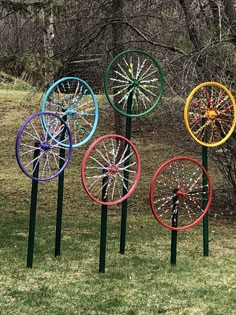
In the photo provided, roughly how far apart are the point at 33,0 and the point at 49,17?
572mm

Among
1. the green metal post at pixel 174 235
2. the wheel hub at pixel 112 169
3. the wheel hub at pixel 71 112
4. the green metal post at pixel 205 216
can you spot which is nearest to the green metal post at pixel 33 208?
the wheel hub at pixel 71 112

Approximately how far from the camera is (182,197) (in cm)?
664

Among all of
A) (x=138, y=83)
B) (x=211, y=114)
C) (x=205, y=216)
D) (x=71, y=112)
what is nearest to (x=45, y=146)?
(x=71, y=112)

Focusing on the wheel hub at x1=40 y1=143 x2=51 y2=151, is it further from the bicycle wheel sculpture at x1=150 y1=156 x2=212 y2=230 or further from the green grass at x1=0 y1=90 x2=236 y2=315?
the green grass at x1=0 y1=90 x2=236 y2=315

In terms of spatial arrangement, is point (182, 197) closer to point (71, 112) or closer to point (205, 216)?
point (205, 216)

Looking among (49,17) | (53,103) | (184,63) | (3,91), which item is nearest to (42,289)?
(53,103)

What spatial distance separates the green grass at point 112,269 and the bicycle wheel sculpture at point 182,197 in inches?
10.7

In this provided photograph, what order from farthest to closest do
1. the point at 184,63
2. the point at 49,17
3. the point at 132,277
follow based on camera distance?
the point at 49,17 → the point at 184,63 → the point at 132,277

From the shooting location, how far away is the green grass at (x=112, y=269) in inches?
194

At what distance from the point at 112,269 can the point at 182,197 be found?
1215 mm

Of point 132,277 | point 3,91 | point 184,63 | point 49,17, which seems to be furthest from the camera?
point 3,91

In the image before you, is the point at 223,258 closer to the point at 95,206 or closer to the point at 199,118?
the point at 199,118

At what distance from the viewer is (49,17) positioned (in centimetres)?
867

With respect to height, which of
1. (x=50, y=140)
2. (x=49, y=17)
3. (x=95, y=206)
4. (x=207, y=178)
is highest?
(x=49, y=17)
